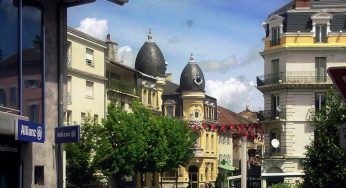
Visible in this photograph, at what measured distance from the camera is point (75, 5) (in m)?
20.0

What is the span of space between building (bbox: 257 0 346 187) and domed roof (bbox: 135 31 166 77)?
22.2 m

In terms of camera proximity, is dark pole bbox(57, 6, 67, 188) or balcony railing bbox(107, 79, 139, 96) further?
balcony railing bbox(107, 79, 139, 96)

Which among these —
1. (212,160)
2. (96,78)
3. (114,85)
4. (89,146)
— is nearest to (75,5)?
(89,146)

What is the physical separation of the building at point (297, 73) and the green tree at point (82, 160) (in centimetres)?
2076

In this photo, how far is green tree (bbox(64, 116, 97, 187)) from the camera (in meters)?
44.1

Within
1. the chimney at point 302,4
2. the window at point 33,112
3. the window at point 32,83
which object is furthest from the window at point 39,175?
the chimney at point 302,4

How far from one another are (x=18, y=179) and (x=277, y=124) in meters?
46.1

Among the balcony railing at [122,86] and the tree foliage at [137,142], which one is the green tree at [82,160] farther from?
the balcony railing at [122,86]

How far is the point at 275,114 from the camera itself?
6303 centimetres

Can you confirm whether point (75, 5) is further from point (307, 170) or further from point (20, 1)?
point (307, 170)

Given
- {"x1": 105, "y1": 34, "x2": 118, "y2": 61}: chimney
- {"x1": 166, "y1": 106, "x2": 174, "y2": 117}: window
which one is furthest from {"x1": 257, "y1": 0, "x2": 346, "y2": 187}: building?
{"x1": 166, "y1": 106, "x2": 174, "y2": 117}: window

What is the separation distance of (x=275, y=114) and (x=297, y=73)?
13.0 ft

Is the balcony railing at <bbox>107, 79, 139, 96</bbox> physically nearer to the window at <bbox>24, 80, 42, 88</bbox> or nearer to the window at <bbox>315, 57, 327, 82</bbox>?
the window at <bbox>315, 57, 327, 82</bbox>

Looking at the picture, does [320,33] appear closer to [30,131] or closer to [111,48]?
[111,48]
